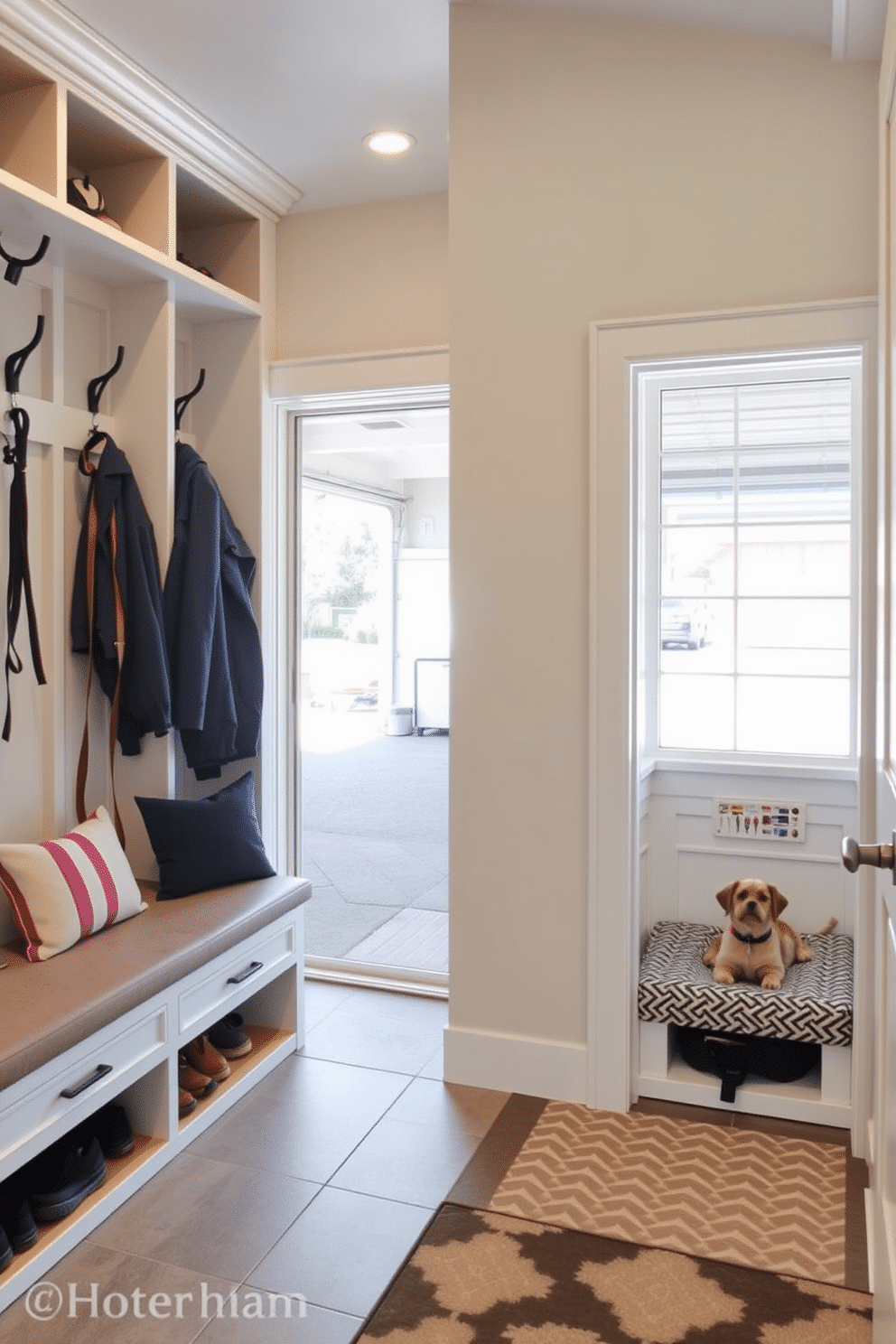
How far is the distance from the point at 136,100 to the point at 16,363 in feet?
2.51

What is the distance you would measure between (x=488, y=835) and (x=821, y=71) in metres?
2.02

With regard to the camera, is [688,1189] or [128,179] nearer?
[688,1189]

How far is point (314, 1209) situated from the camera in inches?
86.4

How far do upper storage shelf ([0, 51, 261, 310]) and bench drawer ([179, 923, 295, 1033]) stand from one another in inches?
73.1

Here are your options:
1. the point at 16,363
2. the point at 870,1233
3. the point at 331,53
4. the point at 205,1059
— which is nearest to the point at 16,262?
the point at 16,363

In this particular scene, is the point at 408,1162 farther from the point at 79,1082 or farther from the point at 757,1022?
the point at 757,1022

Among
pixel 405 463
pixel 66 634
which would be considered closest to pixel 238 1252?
pixel 66 634

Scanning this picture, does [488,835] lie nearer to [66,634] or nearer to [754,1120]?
[754,1120]

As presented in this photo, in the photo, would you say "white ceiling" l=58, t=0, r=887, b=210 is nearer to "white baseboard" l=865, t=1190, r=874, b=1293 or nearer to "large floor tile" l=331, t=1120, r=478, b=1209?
"white baseboard" l=865, t=1190, r=874, b=1293

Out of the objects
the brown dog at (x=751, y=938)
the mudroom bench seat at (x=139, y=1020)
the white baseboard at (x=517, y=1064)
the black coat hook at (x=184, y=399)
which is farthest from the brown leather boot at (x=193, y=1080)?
the black coat hook at (x=184, y=399)

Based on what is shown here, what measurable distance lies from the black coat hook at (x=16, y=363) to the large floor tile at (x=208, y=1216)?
6.39 feet

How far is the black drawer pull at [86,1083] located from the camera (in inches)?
80.5

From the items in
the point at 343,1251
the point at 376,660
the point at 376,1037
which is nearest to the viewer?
the point at 343,1251

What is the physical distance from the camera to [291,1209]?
220 cm
